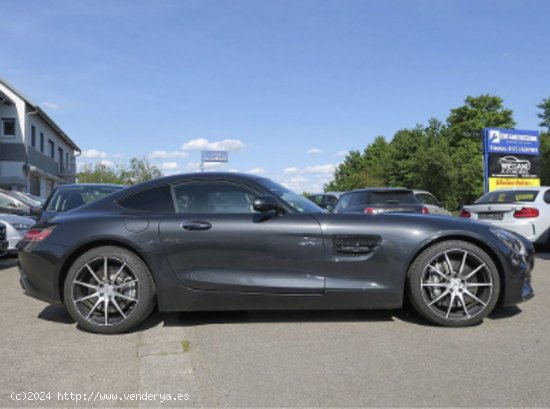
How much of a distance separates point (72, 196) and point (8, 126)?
86.3ft

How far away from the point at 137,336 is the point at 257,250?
1.21m

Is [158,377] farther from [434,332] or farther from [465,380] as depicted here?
[434,332]

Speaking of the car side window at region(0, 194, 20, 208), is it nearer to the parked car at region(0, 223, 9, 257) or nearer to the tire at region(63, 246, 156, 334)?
the parked car at region(0, 223, 9, 257)

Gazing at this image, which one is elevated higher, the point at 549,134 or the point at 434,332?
the point at 549,134

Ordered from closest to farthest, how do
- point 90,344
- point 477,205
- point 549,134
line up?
point 90,344 → point 477,205 → point 549,134

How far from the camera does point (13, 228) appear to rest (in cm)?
952

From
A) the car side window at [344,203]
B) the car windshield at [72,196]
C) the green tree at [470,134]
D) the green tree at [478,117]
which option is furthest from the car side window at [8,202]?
the green tree at [478,117]

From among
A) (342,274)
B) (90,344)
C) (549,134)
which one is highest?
(549,134)

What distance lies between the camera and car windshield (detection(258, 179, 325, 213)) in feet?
15.0

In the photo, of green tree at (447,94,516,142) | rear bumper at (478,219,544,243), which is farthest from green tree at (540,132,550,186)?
rear bumper at (478,219,544,243)

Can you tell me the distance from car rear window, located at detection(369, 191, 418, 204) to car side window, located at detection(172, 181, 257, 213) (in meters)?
7.02

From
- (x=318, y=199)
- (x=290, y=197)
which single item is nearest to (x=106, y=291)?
(x=290, y=197)

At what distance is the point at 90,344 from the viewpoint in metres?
4.02

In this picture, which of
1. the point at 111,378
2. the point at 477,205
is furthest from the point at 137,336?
the point at 477,205
